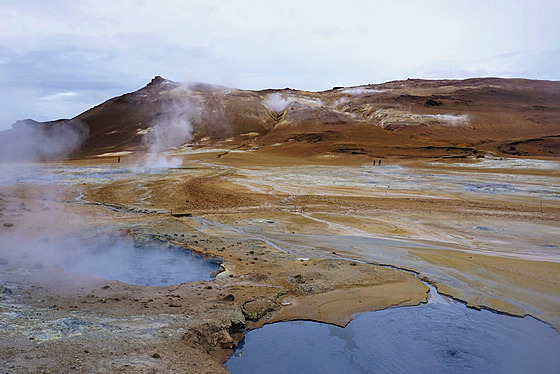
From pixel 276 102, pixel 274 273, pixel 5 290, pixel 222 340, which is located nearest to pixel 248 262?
pixel 274 273

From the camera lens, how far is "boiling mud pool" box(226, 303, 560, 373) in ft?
20.5

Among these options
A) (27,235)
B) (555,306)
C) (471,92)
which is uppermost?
(471,92)

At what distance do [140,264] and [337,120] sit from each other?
71.1m

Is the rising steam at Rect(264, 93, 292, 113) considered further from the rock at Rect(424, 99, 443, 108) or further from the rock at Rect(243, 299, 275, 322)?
the rock at Rect(243, 299, 275, 322)

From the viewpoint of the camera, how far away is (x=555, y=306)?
337 inches

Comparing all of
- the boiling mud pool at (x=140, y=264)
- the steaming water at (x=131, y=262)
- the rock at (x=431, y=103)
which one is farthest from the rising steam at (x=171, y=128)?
the boiling mud pool at (x=140, y=264)

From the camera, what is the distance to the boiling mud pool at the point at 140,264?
389 inches

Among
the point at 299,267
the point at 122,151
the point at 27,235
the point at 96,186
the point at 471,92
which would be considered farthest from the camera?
the point at 471,92

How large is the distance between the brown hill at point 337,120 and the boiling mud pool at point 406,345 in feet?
158

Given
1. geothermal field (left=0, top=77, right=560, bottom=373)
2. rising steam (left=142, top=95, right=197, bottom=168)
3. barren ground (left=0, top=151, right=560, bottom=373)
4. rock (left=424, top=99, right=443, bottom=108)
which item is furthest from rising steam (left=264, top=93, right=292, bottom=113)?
barren ground (left=0, top=151, right=560, bottom=373)

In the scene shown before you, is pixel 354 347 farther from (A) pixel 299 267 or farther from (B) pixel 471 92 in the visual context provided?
(B) pixel 471 92

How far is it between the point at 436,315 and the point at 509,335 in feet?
4.08

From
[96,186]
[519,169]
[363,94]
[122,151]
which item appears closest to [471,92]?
[363,94]

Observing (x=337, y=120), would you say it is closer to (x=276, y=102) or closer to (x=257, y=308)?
(x=276, y=102)
